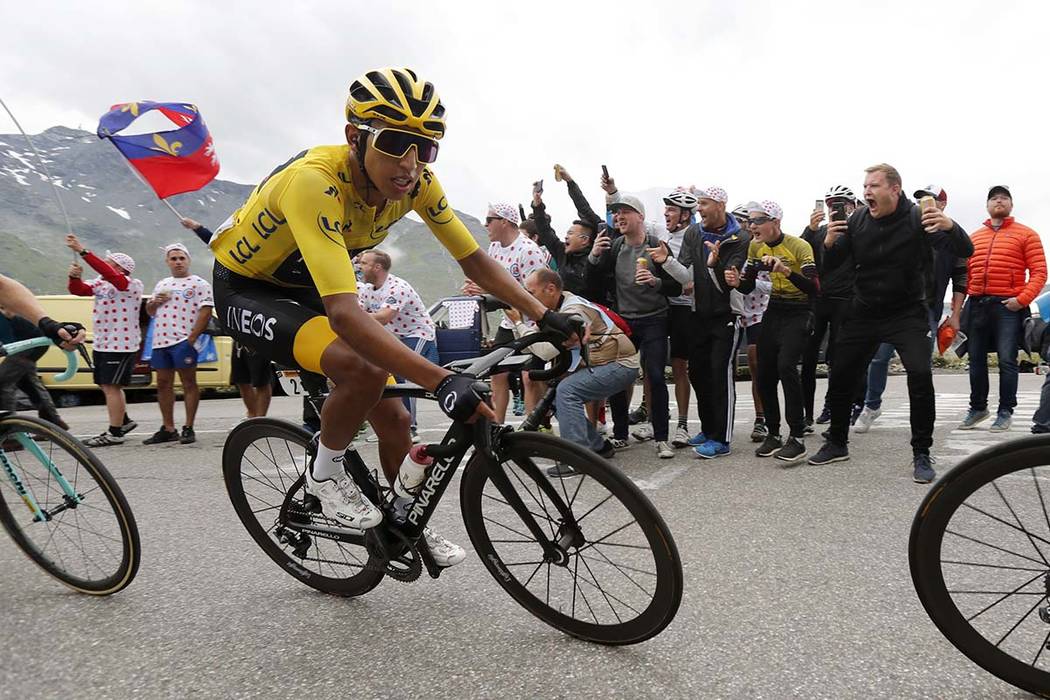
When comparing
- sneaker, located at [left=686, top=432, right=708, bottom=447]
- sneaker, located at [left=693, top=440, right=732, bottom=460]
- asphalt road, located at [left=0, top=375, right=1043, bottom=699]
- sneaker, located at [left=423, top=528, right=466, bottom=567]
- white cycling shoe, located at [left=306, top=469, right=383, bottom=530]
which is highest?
white cycling shoe, located at [left=306, top=469, right=383, bottom=530]

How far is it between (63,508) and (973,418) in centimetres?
724

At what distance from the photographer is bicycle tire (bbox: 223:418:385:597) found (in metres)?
2.75

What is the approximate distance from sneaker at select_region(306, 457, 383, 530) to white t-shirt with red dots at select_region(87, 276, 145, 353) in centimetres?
570

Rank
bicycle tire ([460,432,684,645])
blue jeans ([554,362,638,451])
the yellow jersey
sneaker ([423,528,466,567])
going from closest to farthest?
bicycle tire ([460,432,684,645])
the yellow jersey
sneaker ([423,528,466,567])
blue jeans ([554,362,638,451])

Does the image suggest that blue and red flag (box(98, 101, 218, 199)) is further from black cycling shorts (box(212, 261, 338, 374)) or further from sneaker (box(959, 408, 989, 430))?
sneaker (box(959, 408, 989, 430))

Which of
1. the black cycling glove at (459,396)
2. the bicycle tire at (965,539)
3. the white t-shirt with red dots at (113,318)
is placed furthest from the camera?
the white t-shirt with red dots at (113,318)

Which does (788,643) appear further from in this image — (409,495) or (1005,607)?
(409,495)

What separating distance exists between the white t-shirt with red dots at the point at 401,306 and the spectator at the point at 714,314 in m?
2.49

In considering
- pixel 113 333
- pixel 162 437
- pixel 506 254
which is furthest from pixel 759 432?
pixel 113 333

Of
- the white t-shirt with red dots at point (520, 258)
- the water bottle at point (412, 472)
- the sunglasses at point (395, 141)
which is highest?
the sunglasses at point (395, 141)

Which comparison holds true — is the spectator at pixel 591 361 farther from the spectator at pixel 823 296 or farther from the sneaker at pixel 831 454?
the spectator at pixel 823 296

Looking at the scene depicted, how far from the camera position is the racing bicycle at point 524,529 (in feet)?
6.95

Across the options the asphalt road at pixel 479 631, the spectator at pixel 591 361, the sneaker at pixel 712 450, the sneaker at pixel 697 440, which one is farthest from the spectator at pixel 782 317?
the asphalt road at pixel 479 631

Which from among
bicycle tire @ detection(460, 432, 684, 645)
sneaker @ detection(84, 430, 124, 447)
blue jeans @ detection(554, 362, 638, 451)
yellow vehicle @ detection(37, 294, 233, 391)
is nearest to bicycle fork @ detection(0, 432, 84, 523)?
bicycle tire @ detection(460, 432, 684, 645)
